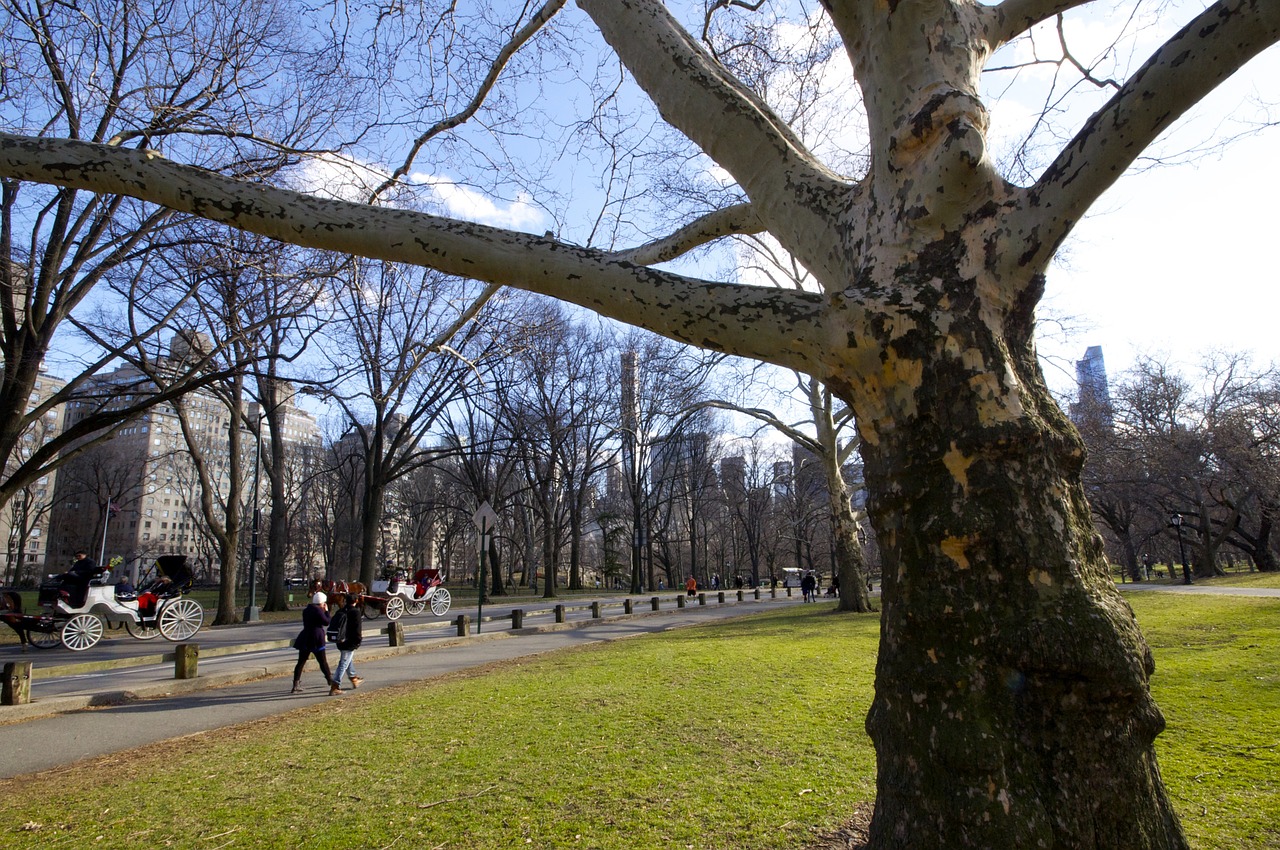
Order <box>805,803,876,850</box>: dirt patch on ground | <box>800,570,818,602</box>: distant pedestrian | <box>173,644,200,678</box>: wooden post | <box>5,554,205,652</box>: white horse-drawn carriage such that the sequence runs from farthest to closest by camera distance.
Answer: <box>800,570,818,602</box>: distant pedestrian → <box>5,554,205,652</box>: white horse-drawn carriage → <box>173,644,200,678</box>: wooden post → <box>805,803,876,850</box>: dirt patch on ground

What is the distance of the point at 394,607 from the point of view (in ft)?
68.6

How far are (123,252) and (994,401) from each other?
47.9 feet

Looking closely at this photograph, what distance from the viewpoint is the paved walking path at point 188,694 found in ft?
23.5

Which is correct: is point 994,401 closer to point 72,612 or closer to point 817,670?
point 817,670

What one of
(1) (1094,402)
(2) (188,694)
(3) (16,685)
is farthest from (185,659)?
(1) (1094,402)

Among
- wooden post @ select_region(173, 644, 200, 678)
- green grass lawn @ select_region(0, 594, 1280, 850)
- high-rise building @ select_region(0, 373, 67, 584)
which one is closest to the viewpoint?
green grass lawn @ select_region(0, 594, 1280, 850)

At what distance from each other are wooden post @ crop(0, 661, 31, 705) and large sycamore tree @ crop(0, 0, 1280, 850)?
8553 millimetres

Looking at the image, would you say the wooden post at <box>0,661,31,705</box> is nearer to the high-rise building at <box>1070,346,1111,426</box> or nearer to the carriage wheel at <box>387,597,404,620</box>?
the carriage wheel at <box>387,597,404,620</box>

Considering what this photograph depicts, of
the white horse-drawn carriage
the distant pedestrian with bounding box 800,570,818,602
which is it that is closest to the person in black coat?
the white horse-drawn carriage

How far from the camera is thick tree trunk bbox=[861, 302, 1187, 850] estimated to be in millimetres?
2059

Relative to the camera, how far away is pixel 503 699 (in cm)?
805

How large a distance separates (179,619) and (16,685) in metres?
8.89

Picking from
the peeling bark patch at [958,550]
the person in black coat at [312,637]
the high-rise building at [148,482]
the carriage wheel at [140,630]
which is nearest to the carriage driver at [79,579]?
the carriage wheel at [140,630]

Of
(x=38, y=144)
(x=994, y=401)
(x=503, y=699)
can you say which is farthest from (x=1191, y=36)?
(x=503, y=699)
